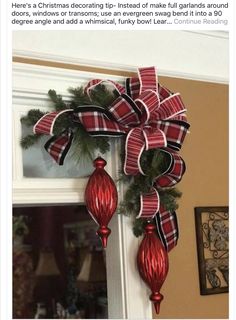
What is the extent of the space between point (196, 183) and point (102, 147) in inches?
18.5

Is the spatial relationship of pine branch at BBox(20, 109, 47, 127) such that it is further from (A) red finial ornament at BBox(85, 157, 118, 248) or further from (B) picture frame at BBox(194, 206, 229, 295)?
(B) picture frame at BBox(194, 206, 229, 295)

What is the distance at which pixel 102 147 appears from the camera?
1625 mm

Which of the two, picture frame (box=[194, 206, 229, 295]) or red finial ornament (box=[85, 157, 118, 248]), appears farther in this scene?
picture frame (box=[194, 206, 229, 295])

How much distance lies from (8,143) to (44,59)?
42 centimetres

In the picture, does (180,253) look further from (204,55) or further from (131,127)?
(204,55)

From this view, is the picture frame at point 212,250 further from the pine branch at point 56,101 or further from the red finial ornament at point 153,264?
the pine branch at point 56,101

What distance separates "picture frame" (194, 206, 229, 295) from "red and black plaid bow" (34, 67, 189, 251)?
0.63ft

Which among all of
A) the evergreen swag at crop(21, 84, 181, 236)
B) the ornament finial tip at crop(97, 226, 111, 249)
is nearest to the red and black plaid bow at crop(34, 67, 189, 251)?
the evergreen swag at crop(21, 84, 181, 236)

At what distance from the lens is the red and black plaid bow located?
1.55m

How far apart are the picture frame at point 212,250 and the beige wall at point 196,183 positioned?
0.08 feet

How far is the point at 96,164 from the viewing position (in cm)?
160

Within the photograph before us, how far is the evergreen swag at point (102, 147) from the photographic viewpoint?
1576 mm

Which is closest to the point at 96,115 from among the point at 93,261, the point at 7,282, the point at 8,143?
the point at 8,143

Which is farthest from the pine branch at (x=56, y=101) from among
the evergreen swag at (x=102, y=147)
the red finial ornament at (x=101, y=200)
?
the red finial ornament at (x=101, y=200)
